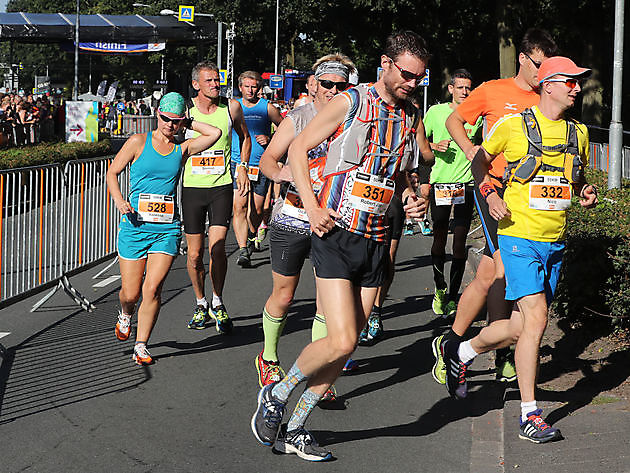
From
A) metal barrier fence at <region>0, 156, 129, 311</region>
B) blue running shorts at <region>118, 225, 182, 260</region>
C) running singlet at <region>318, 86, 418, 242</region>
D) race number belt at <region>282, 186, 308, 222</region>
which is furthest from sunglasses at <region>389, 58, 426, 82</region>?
metal barrier fence at <region>0, 156, 129, 311</region>

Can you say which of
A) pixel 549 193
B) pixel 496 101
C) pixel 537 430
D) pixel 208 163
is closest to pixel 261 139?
pixel 208 163

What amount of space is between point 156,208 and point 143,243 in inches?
10.6

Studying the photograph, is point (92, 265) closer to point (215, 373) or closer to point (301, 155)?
point (215, 373)

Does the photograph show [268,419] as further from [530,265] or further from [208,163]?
[208,163]

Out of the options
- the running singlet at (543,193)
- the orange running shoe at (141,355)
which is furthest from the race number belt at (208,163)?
the running singlet at (543,193)

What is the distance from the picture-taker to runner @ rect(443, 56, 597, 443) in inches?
215

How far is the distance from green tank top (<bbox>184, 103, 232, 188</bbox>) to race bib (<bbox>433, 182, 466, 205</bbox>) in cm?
184

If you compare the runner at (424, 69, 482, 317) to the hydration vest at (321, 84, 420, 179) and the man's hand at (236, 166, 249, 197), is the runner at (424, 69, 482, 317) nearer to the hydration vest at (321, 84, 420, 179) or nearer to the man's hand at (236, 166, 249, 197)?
the man's hand at (236, 166, 249, 197)

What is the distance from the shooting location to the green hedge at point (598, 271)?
6.63m

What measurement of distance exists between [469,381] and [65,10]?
12306 centimetres

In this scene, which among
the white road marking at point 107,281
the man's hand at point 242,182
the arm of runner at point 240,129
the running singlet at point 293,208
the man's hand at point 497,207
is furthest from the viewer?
the white road marking at point 107,281

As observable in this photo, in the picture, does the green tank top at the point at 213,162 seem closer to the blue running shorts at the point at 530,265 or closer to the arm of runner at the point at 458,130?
the arm of runner at the point at 458,130

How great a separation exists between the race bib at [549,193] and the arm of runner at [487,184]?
0.16 meters

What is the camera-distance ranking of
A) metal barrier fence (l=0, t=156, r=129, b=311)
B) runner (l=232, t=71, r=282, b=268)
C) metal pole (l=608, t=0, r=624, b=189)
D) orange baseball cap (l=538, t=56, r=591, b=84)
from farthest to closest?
metal pole (l=608, t=0, r=624, b=189)
runner (l=232, t=71, r=282, b=268)
metal barrier fence (l=0, t=156, r=129, b=311)
orange baseball cap (l=538, t=56, r=591, b=84)
